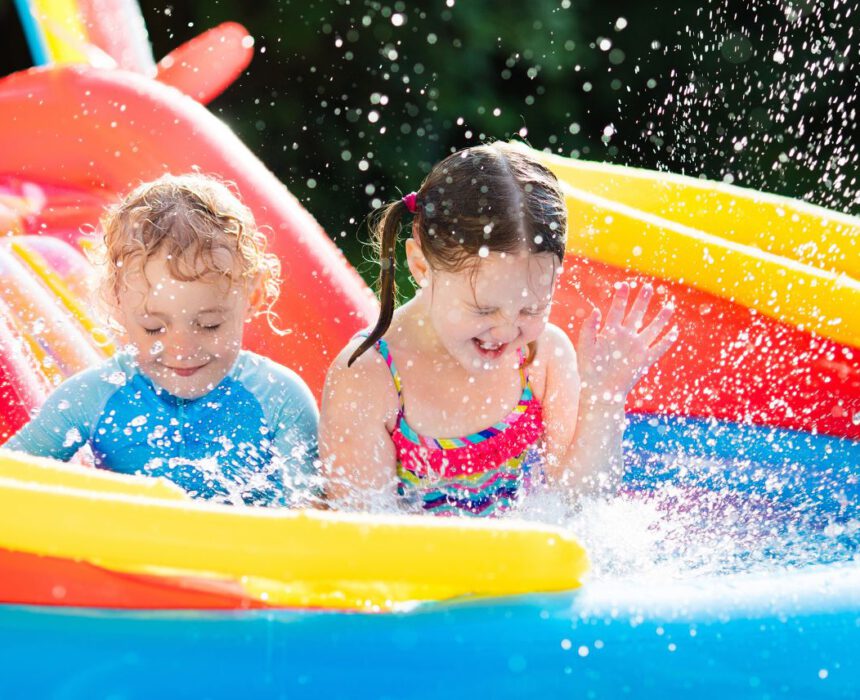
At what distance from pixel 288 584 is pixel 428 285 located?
0.64 meters

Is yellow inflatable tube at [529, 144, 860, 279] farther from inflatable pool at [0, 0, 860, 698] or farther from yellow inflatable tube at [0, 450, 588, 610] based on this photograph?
yellow inflatable tube at [0, 450, 588, 610]

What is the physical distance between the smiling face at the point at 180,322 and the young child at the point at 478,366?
19 cm

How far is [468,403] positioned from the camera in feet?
6.37

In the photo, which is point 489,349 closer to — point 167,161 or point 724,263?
point 724,263

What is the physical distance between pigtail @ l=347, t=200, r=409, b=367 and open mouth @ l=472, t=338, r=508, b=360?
0.17 metres

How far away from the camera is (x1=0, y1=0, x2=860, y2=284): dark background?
5.11 metres

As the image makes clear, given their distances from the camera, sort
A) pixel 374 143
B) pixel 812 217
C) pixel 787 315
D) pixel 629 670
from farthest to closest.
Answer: pixel 374 143 < pixel 812 217 < pixel 787 315 < pixel 629 670

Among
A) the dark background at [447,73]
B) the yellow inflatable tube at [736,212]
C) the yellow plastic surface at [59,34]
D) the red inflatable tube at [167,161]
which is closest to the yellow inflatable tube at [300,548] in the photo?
the red inflatable tube at [167,161]

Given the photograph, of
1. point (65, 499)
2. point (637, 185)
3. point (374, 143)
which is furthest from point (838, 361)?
point (374, 143)

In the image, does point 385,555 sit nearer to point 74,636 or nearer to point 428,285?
point 74,636

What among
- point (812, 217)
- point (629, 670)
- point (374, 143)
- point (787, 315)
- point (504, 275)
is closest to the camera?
point (629, 670)

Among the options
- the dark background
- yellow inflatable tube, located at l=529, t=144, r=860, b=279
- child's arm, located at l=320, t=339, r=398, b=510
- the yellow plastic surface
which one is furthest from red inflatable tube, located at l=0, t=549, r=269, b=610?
the dark background

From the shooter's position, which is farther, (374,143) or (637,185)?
(374,143)

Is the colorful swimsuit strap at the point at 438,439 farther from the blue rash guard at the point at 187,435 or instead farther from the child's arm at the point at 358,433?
the blue rash guard at the point at 187,435
